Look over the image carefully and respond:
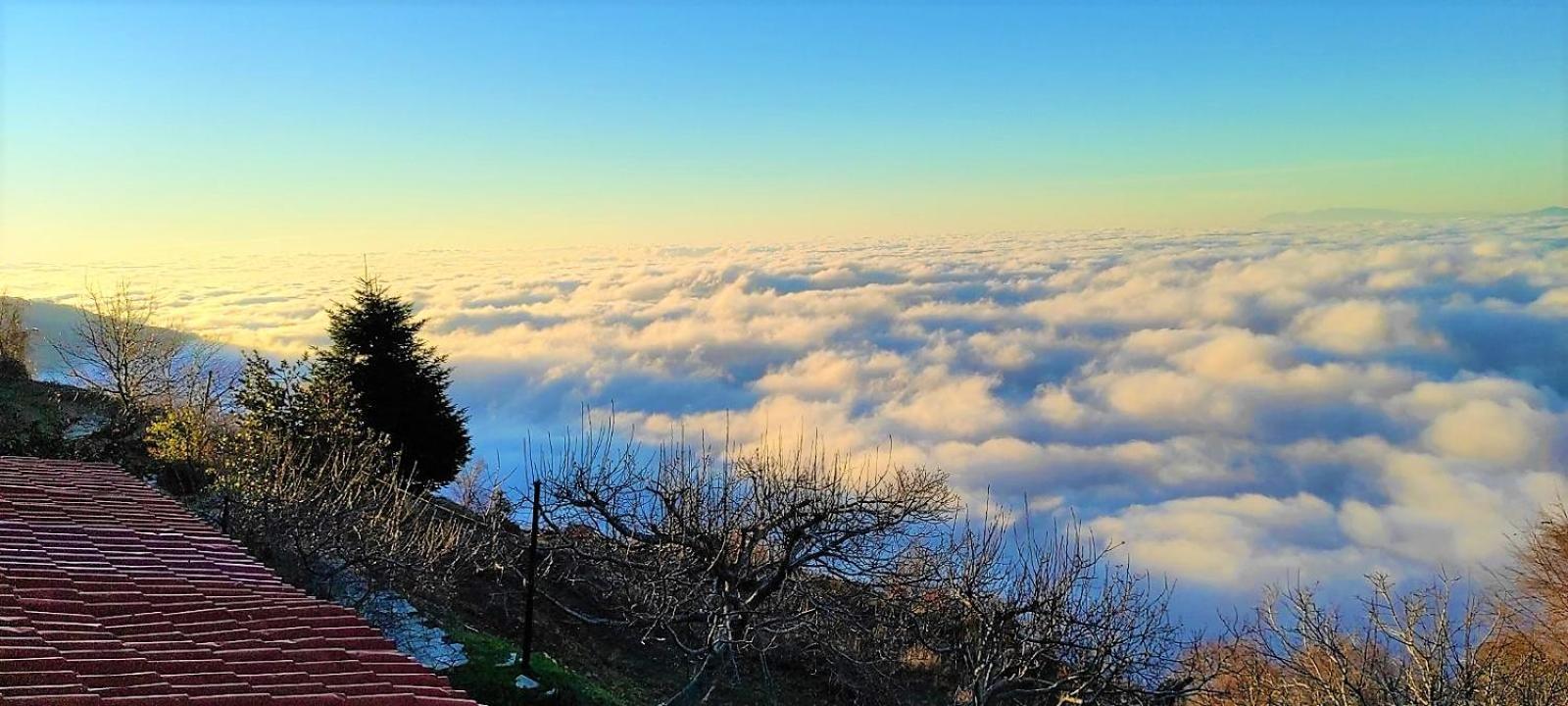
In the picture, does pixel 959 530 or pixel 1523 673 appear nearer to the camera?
pixel 1523 673

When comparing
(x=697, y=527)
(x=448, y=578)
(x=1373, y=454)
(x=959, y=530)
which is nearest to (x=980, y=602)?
(x=959, y=530)

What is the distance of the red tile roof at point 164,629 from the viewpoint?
531cm

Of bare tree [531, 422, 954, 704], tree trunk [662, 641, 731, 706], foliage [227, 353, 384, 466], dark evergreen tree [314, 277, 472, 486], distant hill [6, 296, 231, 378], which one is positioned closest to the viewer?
tree trunk [662, 641, 731, 706]

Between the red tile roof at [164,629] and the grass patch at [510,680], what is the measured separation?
19.4 feet

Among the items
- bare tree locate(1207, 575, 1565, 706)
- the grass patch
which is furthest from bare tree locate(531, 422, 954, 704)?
bare tree locate(1207, 575, 1565, 706)

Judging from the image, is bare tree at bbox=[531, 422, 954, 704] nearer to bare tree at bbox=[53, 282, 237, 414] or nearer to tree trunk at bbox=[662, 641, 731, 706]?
tree trunk at bbox=[662, 641, 731, 706]

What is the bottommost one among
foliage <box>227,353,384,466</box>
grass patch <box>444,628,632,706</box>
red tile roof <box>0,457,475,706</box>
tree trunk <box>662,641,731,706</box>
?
tree trunk <box>662,641,731,706</box>

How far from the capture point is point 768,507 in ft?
59.7

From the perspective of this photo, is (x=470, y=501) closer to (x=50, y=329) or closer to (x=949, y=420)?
(x=50, y=329)

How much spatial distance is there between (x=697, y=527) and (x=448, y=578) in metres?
5.27

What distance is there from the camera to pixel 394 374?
2498 centimetres

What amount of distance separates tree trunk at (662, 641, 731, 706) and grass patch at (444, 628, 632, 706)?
1.10m

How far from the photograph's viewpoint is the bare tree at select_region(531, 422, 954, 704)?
17.5m

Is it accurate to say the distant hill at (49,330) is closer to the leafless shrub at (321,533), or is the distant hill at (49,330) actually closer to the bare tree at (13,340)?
the bare tree at (13,340)
